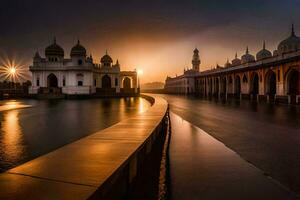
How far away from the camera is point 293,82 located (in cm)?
2934

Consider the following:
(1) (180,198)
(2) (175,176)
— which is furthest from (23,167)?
(2) (175,176)

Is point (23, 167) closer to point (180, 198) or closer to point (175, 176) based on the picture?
point (180, 198)

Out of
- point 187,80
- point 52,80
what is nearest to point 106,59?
point 52,80

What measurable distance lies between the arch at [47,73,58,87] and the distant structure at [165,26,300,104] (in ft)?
130

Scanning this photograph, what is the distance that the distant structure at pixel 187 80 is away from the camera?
259 feet

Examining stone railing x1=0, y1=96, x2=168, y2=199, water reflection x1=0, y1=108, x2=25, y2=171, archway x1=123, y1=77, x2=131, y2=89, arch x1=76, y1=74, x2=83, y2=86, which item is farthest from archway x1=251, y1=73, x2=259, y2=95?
archway x1=123, y1=77, x2=131, y2=89

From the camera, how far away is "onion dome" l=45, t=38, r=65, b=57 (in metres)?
66.3

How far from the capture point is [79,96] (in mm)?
58156

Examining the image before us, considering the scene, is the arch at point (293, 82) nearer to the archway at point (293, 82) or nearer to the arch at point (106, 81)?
the archway at point (293, 82)

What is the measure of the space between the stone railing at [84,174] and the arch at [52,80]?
211ft

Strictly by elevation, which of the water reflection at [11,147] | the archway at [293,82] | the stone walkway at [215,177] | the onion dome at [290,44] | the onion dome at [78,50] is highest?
the onion dome at [78,50]

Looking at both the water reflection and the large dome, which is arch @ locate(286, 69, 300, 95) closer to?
the water reflection

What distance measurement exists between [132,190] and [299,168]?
12.8 ft

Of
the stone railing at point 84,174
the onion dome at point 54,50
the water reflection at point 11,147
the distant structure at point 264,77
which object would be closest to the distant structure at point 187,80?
the distant structure at point 264,77
